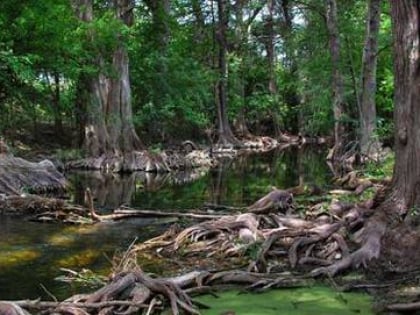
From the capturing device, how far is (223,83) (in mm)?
39812

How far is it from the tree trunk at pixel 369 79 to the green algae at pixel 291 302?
13.7m

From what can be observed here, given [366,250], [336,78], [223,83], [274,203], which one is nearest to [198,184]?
[336,78]

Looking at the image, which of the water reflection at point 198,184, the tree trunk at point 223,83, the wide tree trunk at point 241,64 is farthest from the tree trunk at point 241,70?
the water reflection at point 198,184

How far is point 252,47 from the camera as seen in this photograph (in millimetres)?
48531

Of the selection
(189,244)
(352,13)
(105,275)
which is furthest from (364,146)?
(105,275)

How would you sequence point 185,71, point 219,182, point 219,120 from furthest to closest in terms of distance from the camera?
point 219,120 → point 185,71 → point 219,182

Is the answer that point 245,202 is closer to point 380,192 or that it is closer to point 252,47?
point 380,192

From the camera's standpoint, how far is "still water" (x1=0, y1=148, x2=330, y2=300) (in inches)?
334

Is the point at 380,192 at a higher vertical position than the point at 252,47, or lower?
lower

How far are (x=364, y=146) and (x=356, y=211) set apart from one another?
42.8ft

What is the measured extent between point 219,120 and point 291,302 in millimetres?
33267

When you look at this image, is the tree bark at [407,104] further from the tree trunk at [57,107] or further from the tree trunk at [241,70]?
the tree trunk at [241,70]

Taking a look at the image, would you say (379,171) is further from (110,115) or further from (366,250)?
(110,115)

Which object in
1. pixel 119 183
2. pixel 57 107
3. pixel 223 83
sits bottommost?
pixel 119 183
